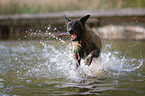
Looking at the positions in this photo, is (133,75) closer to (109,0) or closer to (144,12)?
(144,12)

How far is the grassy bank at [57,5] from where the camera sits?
15.7 meters

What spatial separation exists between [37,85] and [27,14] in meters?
13.2

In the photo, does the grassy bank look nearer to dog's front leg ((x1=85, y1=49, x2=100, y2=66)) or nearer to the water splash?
the water splash

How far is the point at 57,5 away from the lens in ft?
55.1

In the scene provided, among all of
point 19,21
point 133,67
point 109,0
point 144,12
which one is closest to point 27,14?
point 19,21

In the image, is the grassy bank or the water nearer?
the water

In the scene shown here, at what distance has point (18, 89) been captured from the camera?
3.85 m

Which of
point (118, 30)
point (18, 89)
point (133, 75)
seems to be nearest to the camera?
point (18, 89)

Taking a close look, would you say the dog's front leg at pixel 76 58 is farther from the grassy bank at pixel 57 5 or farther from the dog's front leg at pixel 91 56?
the grassy bank at pixel 57 5

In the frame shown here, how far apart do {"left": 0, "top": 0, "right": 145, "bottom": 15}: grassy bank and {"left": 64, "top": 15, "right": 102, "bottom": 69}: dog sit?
11174 mm

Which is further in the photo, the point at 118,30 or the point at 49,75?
the point at 118,30

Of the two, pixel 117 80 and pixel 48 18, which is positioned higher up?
pixel 48 18

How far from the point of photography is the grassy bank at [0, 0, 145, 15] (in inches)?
620

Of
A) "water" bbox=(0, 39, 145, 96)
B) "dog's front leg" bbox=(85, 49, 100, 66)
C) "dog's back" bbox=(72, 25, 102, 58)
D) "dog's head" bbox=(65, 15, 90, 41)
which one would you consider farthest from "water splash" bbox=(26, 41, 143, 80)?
"dog's head" bbox=(65, 15, 90, 41)
